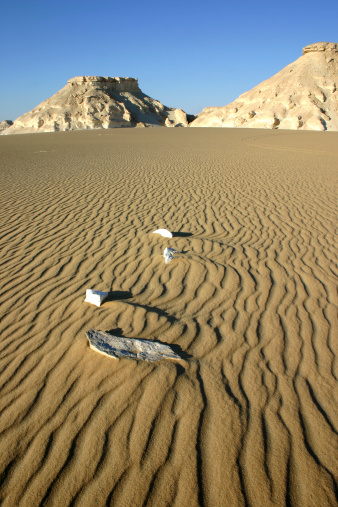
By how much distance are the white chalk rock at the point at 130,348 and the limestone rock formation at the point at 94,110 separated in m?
53.0

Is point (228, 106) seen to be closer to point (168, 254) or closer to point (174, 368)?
point (168, 254)

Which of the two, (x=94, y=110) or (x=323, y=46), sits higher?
(x=323, y=46)

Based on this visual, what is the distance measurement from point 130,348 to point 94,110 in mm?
55081

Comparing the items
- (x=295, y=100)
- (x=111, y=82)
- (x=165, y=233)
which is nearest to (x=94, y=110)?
(x=111, y=82)

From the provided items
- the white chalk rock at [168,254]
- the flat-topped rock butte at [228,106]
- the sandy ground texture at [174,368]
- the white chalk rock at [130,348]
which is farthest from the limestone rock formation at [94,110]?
the white chalk rock at [130,348]

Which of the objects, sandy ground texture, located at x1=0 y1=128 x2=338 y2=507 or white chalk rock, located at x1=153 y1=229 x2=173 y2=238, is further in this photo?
white chalk rock, located at x1=153 y1=229 x2=173 y2=238

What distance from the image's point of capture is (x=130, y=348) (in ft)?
9.30

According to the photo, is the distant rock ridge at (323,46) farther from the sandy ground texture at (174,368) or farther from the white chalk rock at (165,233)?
the white chalk rock at (165,233)

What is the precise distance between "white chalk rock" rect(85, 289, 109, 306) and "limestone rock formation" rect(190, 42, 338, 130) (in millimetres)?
42854

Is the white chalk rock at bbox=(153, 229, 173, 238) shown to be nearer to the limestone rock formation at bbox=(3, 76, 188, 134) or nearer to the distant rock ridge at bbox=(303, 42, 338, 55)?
the limestone rock formation at bbox=(3, 76, 188, 134)

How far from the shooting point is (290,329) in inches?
128

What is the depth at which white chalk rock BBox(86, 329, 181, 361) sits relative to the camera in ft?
9.05

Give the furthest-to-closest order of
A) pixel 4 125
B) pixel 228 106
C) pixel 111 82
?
pixel 4 125 < pixel 111 82 < pixel 228 106

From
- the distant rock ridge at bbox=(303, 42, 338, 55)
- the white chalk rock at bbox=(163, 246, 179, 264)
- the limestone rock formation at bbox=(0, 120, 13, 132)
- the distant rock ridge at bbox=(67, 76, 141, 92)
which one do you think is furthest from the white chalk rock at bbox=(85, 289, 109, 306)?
the limestone rock formation at bbox=(0, 120, 13, 132)
